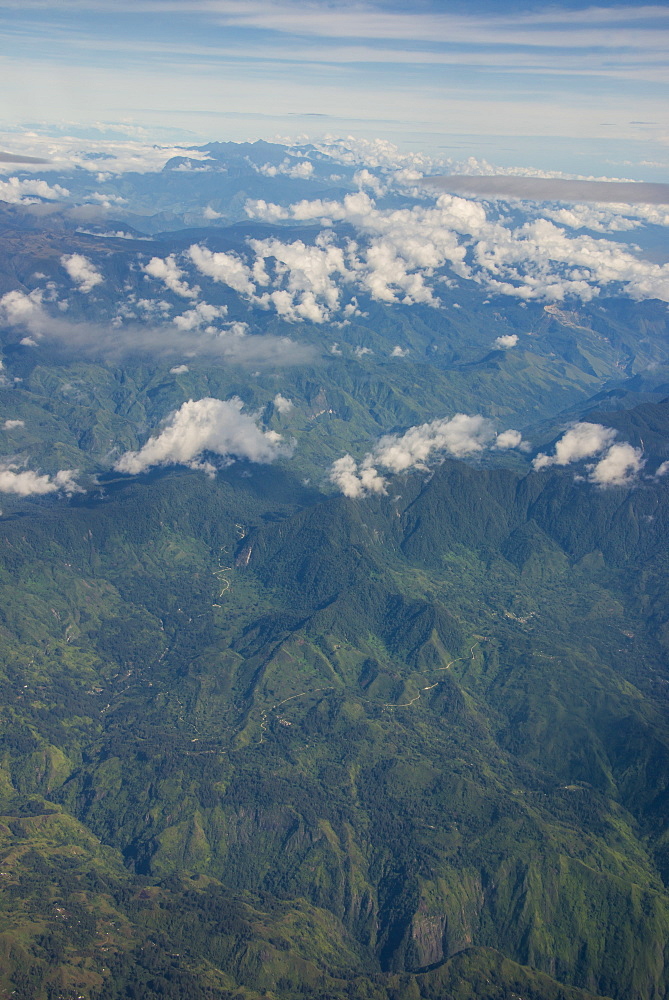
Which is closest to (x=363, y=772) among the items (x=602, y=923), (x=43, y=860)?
(x=602, y=923)

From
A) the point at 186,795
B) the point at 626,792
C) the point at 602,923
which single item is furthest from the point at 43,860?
the point at 626,792

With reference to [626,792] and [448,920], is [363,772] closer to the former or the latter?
[448,920]

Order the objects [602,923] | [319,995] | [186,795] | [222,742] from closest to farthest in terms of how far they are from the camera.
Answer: [319,995]
[602,923]
[186,795]
[222,742]

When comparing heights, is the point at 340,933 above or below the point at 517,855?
below

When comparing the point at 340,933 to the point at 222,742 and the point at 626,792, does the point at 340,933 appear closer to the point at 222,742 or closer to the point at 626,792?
the point at 222,742

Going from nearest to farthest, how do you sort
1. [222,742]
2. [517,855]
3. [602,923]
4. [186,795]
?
[602,923] < [517,855] < [186,795] < [222,742]

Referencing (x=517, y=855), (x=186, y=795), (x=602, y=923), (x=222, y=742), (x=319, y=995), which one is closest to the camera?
(x=319, y=995)

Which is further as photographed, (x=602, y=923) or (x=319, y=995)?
(x=602, y=923)

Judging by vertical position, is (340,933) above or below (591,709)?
below

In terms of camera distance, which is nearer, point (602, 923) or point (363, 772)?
point (602, 923)
